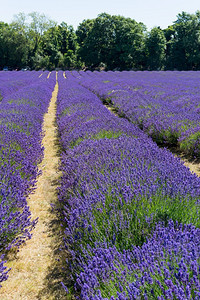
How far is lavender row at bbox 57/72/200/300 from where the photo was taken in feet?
3.93

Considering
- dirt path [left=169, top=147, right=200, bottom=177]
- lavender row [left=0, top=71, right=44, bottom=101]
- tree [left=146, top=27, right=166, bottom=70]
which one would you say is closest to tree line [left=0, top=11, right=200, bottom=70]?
tree [left=146, top=27, right=166, bottom=70]

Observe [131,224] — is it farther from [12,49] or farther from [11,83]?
[12,49]

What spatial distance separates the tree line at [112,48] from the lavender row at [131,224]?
113 ft

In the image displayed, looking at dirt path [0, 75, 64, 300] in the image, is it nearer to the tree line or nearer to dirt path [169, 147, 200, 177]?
dirt path [169, 147, 200, 177]

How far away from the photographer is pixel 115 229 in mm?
1833

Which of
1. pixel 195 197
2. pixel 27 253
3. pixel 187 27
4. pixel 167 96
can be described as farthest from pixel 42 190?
pixel 187 27

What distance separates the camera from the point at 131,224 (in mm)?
1842

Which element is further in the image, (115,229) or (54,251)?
(54,251)

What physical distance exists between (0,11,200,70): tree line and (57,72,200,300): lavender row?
34.4 metres

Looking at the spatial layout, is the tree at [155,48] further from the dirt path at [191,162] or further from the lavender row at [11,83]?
the dirt path at [191,162]

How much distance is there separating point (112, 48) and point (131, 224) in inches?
1493

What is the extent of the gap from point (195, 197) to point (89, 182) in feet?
3.40

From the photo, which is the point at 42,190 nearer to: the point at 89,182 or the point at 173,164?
the point at 89,182

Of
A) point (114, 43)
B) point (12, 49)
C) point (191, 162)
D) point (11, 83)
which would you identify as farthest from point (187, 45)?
point (191, 162)
